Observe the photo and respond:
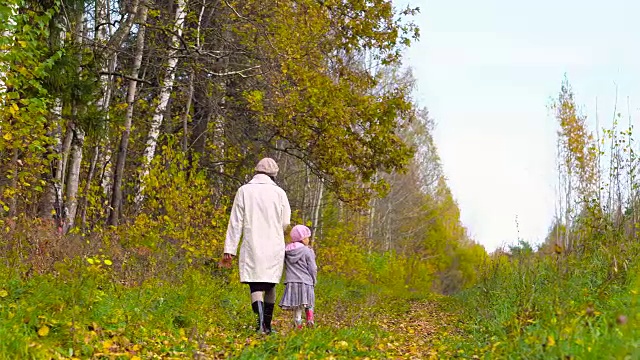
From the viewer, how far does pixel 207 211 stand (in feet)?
44.8

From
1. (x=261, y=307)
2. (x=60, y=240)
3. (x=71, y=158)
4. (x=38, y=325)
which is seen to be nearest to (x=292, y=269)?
(x=261, y=307)

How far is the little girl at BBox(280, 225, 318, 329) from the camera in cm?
900

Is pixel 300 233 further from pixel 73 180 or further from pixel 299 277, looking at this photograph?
pixel 73 180

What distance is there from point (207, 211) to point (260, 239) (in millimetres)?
5561

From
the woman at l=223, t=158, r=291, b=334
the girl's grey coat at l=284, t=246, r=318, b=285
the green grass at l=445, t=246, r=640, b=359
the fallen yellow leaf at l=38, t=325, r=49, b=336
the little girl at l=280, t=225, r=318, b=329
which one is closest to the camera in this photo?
the green grass at l=445, t=246, r=640, b=359

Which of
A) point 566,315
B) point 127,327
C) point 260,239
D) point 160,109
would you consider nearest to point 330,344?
point 260,239

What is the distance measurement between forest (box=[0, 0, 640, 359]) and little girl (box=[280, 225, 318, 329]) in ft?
1.09

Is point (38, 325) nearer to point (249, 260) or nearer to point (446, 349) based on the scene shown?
point (249, 260)

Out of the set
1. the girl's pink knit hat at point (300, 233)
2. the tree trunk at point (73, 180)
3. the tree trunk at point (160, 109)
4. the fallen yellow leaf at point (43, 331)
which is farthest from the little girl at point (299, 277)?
the tree trunk at point (160, 109)

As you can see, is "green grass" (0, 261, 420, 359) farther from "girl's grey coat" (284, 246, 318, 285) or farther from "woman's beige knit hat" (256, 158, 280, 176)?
"woman's beige knit hat" (256, 158, 280, 176)

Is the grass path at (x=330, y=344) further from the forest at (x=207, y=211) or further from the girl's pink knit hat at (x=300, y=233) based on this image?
the girl's pink knit hat at (x=300, y=233)

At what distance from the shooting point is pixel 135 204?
582 inches

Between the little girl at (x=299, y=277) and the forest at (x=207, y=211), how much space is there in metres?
0.33

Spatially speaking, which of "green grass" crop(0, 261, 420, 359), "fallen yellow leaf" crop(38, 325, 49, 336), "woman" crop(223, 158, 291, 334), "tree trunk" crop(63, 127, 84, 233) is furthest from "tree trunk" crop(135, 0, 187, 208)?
"fallen yellow leaf" crop(38, 325, 49, 336)
